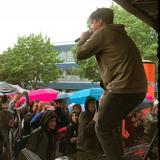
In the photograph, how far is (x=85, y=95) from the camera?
43.9ft

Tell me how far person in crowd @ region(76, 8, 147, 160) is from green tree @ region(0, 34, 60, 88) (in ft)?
162

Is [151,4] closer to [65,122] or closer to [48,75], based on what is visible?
[65,122]

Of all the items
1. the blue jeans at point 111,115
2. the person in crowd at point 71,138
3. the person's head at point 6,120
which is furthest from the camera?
the person in crowd at point 71,138

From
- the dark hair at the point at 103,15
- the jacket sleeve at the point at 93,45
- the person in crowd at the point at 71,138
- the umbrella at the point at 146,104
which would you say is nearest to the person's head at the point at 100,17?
the dark hair at the point at 103,15

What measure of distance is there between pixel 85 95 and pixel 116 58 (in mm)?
9458

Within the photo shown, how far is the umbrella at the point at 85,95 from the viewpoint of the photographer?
13105 millimetres

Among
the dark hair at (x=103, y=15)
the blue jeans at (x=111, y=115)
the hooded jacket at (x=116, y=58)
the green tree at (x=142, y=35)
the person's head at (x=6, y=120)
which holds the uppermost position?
the green tree at (x=142, y=35)

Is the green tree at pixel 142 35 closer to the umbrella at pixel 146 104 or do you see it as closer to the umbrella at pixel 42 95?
the umbrella at pixel 42 95

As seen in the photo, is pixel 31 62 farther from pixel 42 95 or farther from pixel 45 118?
pixel 45 118

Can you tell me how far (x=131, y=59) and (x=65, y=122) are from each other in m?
5.89

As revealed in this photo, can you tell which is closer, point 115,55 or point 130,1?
→ point 115,55

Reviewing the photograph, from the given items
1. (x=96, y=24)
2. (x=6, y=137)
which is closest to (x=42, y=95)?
(x=6, y=137)

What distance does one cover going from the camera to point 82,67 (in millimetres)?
45594

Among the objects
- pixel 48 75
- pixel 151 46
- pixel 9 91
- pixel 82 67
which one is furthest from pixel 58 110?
pixel 48 75
